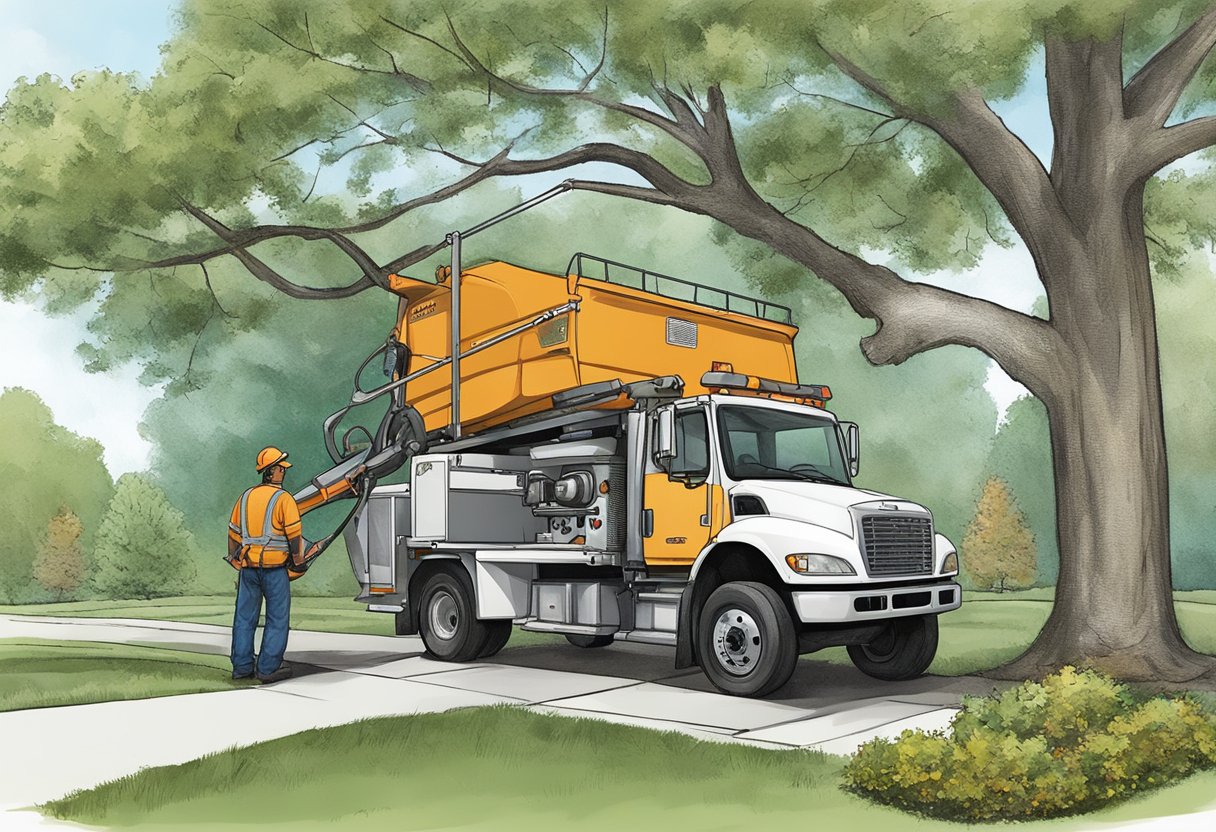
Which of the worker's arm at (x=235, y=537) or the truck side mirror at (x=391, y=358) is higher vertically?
the truck side mirror at (x=391, y=358)

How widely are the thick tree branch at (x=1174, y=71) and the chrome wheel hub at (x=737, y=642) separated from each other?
24.2 ft

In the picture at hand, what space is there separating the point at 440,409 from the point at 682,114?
480 centimetres

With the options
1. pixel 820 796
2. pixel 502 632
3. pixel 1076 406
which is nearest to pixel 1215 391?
pixel 1076 406

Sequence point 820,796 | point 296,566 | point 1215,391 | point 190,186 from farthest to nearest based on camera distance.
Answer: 1. point 1215,391
2. point 190,186
3. point 296,566
4. point 820,796

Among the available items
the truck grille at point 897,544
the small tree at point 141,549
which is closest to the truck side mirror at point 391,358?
the truck grille at point 897,544

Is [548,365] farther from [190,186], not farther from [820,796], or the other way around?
[820,796]

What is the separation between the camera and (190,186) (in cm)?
1576

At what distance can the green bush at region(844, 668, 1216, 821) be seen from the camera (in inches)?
268

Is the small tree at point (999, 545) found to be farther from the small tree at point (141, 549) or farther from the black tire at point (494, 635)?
the small tree at point (141, 549)

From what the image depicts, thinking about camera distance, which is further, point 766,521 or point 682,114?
point 682,114

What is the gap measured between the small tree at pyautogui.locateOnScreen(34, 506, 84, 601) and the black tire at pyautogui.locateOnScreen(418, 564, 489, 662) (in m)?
26.4

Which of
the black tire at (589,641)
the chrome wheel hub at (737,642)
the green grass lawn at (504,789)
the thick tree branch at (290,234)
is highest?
the thick tree branch at (290,234)

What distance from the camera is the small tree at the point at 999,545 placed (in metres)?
30.5

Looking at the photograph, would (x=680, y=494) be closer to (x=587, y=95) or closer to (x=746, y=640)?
(x=746, y=640)
